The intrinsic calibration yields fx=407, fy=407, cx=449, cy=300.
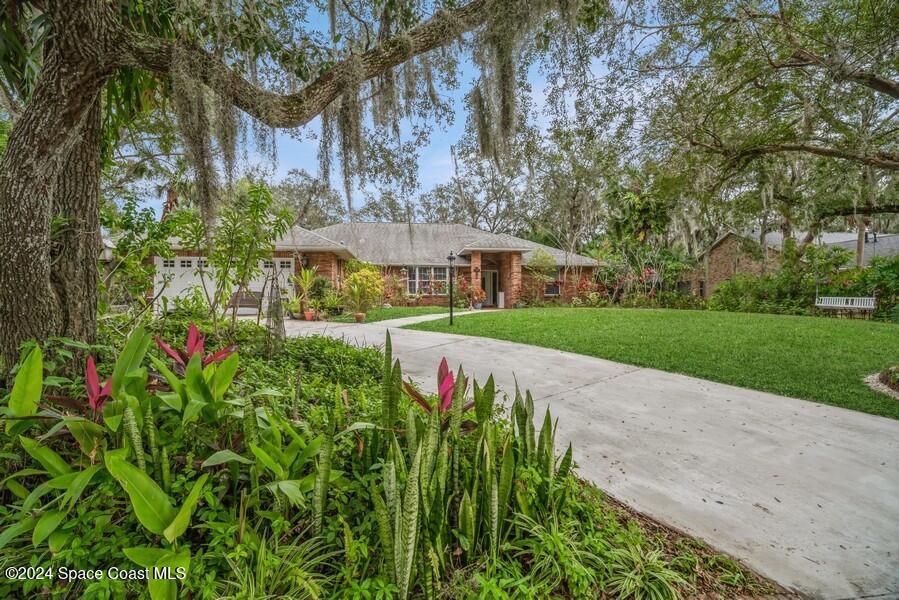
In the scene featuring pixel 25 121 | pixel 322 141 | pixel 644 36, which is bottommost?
pixel 25 121

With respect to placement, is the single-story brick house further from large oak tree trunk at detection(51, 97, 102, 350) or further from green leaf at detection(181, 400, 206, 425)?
green leaf at detection(181, 400, 206, 425)

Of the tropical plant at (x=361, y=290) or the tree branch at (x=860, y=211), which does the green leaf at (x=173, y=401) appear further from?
the tropical plant at (x=361, y=290)

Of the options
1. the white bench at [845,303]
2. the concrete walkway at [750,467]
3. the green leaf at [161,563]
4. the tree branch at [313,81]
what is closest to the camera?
the green leaf at [161,563]

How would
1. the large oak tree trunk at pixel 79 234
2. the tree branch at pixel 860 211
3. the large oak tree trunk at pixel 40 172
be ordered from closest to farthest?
the large oak tree trunk at pixel 40 172
the large oak tree trunk at pixel 79 234
the tree branch at pixel 860 211

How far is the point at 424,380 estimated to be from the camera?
4.14 m

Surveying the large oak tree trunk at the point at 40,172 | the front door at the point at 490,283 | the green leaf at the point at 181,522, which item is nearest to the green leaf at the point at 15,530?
the green leaf at the point at 181,522

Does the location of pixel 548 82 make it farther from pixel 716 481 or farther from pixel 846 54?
pixel 716 481

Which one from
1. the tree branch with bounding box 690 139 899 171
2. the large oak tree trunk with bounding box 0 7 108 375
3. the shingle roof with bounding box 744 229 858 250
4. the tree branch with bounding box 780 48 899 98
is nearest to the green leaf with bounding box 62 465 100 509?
the large oak tree trunk with bounding box 0 7 108 375

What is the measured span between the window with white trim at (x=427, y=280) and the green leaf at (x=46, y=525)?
50.4 feet

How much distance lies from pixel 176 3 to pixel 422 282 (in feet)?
48.2

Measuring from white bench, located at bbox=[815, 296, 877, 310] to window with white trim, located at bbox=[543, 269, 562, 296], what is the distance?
808cm

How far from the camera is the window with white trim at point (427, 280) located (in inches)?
655

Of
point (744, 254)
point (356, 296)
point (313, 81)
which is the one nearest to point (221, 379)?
point (313, 81)

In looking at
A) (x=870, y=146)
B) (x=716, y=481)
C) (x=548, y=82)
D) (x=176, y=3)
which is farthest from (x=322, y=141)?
(x=870, y=146)
